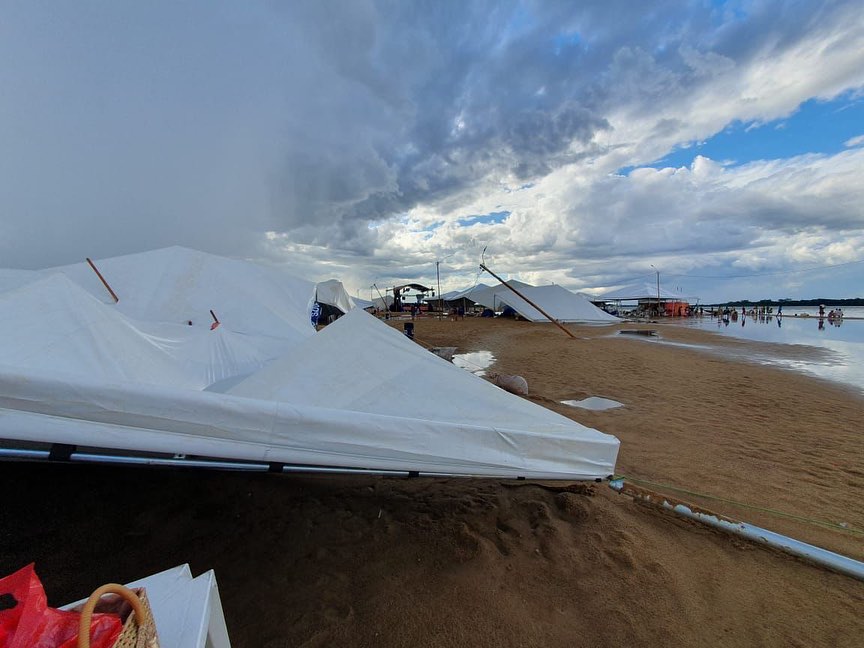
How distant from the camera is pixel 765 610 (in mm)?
1979

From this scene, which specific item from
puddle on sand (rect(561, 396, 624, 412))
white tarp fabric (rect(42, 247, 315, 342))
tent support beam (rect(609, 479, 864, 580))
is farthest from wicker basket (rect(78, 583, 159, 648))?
white tarp fabric (rect(42, 247, 315, 342))

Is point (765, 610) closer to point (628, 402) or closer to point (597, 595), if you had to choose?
point (597, 595)

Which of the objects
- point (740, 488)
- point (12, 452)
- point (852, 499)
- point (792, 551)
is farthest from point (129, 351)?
point (852, 499)

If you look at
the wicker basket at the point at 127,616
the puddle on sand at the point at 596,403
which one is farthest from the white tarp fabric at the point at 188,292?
the wicker basket at the point at 127,616

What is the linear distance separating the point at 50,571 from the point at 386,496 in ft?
6.70

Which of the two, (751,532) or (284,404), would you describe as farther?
(751,532)

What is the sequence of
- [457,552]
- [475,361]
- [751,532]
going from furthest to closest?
[475,361] → [751,532] → [457,552]

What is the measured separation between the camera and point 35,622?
715 mm

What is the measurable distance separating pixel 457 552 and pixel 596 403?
198 inches

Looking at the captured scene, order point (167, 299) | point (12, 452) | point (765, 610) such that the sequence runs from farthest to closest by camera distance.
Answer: point (167, 299) < point (765, 610) < point (12, 452)

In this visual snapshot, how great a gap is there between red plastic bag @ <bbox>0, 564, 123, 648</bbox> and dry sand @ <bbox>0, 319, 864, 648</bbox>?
4.38ft

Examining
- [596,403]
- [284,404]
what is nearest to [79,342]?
[284,404]

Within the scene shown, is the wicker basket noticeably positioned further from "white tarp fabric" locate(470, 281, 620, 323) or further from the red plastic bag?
"white tarp fabric" locate(470, 281, 620, 323)

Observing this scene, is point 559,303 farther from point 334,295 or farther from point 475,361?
point 475,361
